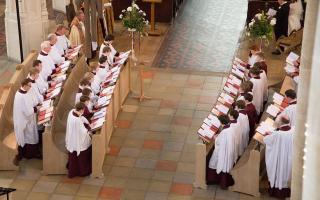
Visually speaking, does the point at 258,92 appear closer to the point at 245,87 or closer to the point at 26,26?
the point at 245,87

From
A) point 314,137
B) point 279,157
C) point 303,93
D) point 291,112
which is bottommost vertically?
point 279,157

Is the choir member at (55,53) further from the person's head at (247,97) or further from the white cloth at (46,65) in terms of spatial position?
the person's head at (247,97)

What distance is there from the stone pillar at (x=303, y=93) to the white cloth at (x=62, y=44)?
23.9 ft

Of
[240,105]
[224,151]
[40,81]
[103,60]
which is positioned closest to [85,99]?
[40,81]

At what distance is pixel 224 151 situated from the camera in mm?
11055

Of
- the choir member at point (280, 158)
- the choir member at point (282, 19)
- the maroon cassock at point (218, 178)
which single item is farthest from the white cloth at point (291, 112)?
the choir member at point (282, 19)

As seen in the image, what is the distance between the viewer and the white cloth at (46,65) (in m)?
13.6

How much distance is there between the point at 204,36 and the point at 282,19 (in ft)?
7.32

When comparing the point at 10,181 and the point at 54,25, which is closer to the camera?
the point at 10,181

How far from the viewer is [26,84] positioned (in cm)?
1191

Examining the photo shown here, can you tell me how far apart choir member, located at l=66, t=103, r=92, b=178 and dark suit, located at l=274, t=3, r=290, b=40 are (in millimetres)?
7892

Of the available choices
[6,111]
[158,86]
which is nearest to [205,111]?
[158,86]

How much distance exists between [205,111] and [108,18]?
5.08 metres

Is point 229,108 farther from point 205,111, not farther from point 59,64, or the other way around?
point 59,64
